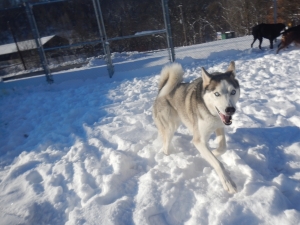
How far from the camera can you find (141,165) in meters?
2.97

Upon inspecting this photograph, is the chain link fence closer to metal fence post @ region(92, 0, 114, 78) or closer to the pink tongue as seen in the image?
metal fence post @ region(92, 0, 114, 78)

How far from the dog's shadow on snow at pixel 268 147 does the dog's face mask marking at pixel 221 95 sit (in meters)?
0.65

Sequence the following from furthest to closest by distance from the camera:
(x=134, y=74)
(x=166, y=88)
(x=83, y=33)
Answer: (x=83, y=33) → (x=134, y=74) → (x=166, y=88)

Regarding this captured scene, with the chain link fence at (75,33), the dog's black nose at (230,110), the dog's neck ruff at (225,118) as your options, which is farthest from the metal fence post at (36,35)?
the dog's black nose at (230,110)

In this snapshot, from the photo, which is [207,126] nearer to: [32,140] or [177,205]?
[177,205]

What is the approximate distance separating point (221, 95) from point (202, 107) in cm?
33

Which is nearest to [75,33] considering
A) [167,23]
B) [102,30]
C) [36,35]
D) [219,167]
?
[36,35]

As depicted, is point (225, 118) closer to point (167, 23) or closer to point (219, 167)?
point (219, 167)

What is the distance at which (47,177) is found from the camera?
3000mm

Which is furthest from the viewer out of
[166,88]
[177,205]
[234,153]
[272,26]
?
[272,26]

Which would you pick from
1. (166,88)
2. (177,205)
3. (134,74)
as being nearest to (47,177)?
(177,205)

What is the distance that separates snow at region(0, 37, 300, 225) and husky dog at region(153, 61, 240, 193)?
198 millimetres

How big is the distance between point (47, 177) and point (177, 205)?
1760 millimetres

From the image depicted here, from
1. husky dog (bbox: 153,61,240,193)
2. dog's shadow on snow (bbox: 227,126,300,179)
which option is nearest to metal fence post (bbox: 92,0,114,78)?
husky dog (bbox: 153,61,240,193)
